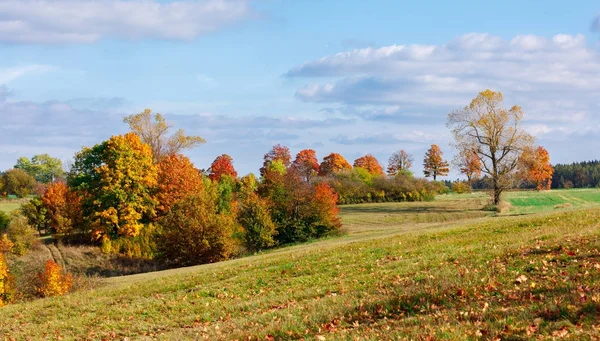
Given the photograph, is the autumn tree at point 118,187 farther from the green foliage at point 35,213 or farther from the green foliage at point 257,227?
the green foliage at point 257,227

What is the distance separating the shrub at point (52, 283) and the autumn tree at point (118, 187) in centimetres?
2607

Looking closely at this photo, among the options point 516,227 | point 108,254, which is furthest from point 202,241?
point 516,227

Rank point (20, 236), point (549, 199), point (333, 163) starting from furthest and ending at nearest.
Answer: point (333, 163), point (549, 199), point (20, 236)

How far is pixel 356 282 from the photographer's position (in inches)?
837

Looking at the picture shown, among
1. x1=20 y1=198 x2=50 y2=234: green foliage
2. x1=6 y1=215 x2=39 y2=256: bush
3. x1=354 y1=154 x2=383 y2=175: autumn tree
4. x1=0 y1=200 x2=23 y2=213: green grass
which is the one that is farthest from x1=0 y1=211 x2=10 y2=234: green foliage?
x1=354 y1=154 x2=383 y2=175: autumn tree

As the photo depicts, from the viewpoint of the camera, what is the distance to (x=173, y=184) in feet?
282

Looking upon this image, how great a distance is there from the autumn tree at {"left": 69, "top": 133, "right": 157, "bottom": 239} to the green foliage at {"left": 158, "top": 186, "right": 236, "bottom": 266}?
43.7 ft

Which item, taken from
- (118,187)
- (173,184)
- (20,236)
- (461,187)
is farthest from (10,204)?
(461,187)

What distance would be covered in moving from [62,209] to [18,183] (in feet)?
245

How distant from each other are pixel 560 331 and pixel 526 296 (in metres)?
3.04

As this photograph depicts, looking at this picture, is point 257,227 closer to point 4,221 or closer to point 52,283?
point 52,283

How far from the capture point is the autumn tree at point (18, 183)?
500ft

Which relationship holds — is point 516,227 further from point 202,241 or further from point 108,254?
point 108,254

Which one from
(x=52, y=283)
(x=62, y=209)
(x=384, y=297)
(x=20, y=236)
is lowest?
(x=52, y=283)
